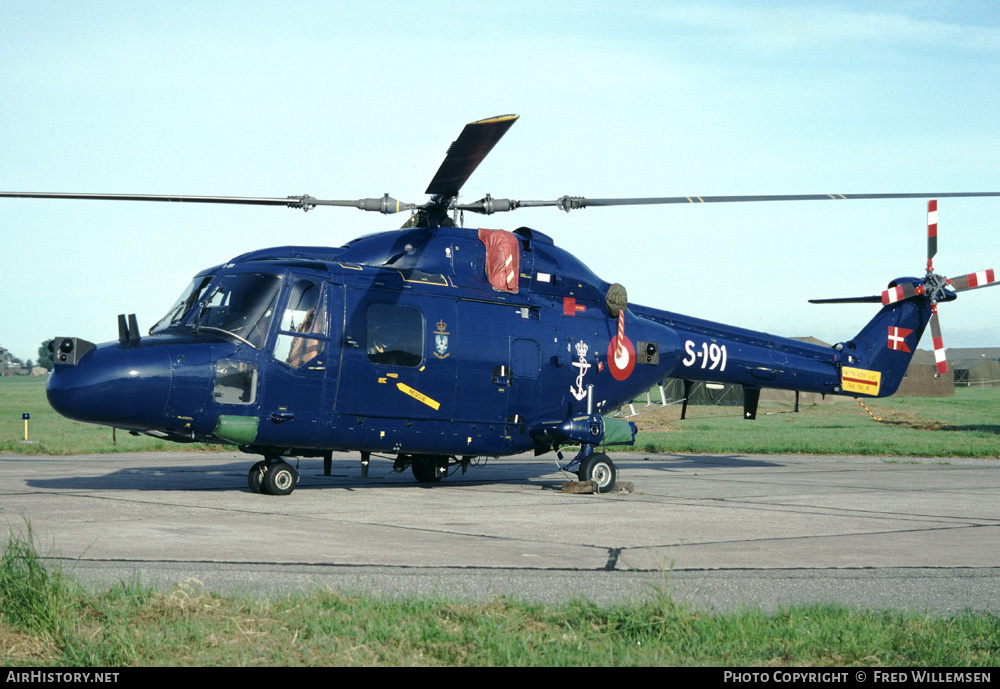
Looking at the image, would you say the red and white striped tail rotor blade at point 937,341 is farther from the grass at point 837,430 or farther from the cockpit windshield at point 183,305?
the cockpit windshield at point 183,305

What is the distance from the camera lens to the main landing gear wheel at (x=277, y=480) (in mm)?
14516

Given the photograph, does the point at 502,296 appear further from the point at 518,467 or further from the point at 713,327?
the point at 518,467

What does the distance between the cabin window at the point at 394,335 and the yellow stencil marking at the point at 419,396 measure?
338 millimetres

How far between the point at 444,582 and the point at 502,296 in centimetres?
908

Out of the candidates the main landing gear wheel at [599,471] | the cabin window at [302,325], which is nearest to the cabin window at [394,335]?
the cabin window at [302,325]

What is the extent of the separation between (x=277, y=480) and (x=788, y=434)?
79.9ft

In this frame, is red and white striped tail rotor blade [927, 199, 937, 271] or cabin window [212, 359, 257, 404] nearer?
cabin window [212, 359, 257, 404]

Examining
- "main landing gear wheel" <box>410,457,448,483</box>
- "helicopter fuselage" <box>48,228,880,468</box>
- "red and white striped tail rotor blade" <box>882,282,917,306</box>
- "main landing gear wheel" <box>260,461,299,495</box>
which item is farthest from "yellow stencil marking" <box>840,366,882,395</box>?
"main landing gear wheel" <box>260,461,299,495</box>

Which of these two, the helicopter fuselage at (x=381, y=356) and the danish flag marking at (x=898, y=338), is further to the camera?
the danish flag marking at (x=898, y=338)

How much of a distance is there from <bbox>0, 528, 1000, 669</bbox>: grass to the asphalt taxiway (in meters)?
0.58

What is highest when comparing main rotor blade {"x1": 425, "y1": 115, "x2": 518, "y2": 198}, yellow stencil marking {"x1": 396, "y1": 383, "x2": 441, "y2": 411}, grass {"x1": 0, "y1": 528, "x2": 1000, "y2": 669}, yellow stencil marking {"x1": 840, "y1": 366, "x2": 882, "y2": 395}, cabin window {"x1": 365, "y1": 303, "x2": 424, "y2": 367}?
main rotor blade {"x1": 425, "y1": 115, "x2": 518, "y2": 198}

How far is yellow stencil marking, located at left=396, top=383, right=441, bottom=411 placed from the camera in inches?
588

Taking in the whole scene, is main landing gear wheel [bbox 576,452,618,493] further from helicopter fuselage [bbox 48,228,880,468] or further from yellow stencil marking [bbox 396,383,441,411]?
yellow stencil marking [bbox 396,383,441,411]

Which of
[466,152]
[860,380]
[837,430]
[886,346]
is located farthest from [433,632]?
[837,430]
